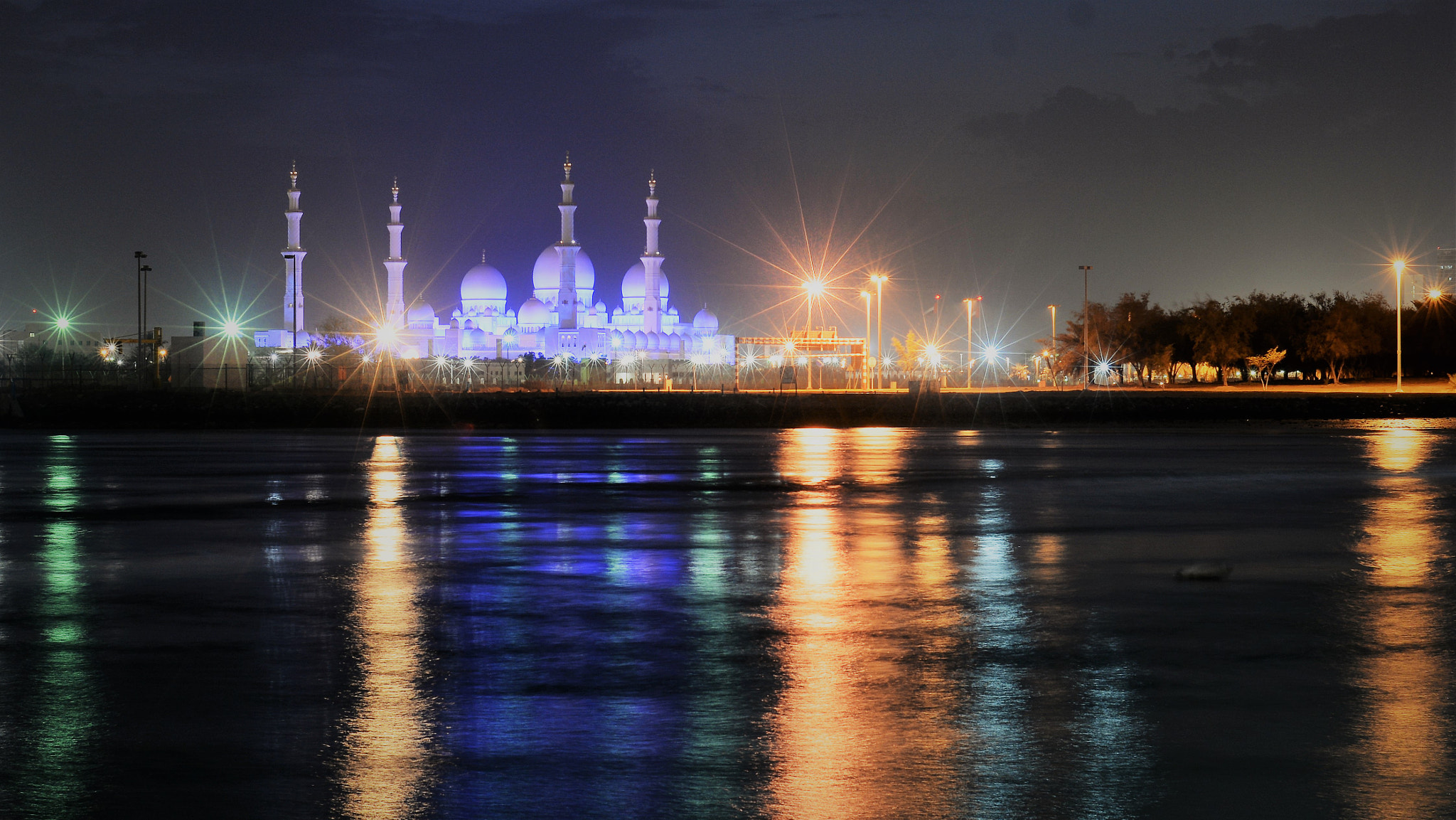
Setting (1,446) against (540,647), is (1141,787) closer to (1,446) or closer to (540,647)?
(540,647)

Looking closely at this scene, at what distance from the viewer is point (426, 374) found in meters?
101

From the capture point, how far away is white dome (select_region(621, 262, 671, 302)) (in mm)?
139500

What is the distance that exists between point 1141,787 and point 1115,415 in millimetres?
50311

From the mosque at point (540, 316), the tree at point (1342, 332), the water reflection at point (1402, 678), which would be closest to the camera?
the water reflection at point (1402, 678)

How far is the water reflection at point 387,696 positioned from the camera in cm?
628

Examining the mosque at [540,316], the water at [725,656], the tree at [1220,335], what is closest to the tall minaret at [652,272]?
the mosque at [540,316]

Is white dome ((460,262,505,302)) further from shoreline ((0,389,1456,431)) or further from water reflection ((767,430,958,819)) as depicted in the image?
water reflection ((767,430,958,819))

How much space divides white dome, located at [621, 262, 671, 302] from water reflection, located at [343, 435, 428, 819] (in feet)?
409

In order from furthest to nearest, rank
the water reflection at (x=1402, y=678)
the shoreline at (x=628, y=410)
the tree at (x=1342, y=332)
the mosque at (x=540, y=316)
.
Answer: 1. the mosque at (x=540, y=316)
2. the tree at (x=1342, y=332)
3. the shoreline at (x=628, y=410)
4. the water reflection at (x=1402, y=678)

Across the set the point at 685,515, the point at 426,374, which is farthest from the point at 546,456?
the point at 426,374

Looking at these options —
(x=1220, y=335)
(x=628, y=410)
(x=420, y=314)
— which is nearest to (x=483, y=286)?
(x=420, y=314)

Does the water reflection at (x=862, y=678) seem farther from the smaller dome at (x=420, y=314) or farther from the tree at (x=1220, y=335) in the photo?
the smaller dome at (x=420, y=314)

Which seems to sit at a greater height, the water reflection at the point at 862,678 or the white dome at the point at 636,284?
the white dome at the point at 636,284

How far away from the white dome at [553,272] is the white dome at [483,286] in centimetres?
393
